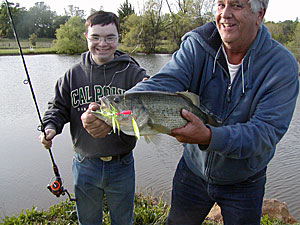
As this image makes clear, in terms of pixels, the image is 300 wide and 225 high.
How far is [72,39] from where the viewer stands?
137 feet

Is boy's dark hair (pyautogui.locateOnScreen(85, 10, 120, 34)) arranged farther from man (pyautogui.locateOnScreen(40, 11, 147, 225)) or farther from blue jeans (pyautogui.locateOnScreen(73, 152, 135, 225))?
blue jeans (pyautogui.locateOnScreen(73, 152, 135, 225))

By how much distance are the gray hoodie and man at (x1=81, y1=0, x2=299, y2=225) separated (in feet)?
2.18

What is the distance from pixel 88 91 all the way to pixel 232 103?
58.8 inches

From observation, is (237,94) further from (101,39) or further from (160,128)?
(101,39)

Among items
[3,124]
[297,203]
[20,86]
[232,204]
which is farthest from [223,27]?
[20,86]

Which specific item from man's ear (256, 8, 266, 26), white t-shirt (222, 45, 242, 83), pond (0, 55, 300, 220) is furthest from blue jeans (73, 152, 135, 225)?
pond (0, 55, 300, 220)

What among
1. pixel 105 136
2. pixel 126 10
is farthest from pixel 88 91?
pixel 126 10

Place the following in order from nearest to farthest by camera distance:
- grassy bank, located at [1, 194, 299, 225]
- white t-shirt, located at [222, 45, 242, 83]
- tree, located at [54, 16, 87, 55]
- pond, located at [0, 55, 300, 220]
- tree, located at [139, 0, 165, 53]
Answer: white t-shirt, located at [222, 45, 242, 83] → grassy bank, located at [1, 194, 299, 225] → pond, located at [0, 55, 300, 220] → tree, located at [139, 0, 165, 53] → tree, located at [54, 16, 87, 55]

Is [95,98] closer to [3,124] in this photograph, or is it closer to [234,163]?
[234,163]

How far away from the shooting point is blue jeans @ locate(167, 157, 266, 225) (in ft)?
7.96

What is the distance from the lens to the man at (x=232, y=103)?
1995 mm

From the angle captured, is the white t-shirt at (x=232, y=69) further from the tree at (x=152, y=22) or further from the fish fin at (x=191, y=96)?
the tree at (x=152, y=22)

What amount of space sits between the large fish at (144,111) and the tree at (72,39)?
39.9 metres

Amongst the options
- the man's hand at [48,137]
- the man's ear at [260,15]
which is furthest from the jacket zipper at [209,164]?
the man's hand at [48,137]
